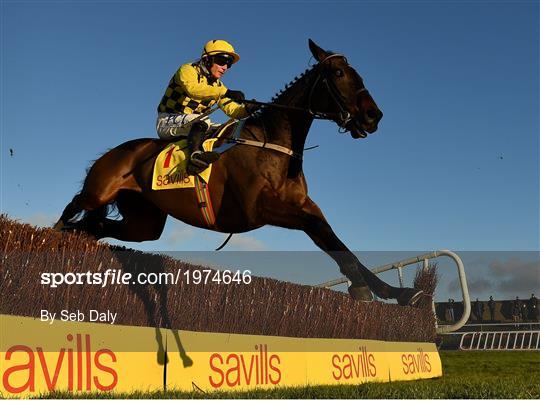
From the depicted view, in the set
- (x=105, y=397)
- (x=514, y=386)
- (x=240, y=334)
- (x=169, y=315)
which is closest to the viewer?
(x=105, y=397)

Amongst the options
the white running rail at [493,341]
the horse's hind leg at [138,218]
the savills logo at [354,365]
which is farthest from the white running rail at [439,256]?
the white running rail at [493,341]

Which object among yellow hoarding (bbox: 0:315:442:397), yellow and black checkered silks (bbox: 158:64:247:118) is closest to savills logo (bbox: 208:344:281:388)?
yellow hoarding (bbox: 0:315:442:397)

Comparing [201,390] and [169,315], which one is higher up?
[169,315]

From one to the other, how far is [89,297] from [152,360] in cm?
89

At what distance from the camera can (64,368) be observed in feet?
19.4

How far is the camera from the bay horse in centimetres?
523

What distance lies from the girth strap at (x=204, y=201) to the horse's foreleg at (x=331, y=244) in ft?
1.76

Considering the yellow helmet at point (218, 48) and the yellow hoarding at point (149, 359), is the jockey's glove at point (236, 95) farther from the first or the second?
the yellow hoarding at point (149, 359)

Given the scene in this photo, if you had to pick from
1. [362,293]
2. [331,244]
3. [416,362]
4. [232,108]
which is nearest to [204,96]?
[232,108]

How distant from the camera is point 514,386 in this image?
A: 7.28 m

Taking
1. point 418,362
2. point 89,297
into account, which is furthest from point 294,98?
point 418,362

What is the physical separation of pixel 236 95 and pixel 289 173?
963mm

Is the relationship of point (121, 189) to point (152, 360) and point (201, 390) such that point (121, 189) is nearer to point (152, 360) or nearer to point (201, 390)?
point (152, 360)

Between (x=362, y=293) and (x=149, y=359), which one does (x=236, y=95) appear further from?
(x=149, y=359)
